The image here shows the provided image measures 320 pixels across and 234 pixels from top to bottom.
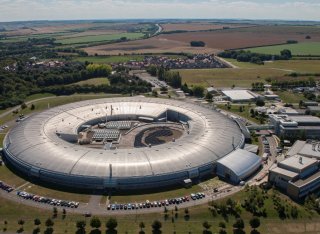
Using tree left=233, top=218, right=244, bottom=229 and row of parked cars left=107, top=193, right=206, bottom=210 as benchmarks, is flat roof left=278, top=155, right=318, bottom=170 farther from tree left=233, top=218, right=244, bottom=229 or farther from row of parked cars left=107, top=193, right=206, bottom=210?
row of parked cars left=107, top=193, right=206, bottom=210

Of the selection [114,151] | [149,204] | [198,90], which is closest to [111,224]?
[149,204]

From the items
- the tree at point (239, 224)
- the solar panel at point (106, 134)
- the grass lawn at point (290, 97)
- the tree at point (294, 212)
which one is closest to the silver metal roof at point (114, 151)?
the solar panel at point (106, 134)

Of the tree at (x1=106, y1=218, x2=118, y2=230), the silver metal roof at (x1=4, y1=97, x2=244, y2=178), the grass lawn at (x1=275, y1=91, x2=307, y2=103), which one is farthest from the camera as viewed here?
the grass lawn at (x1=275, y1=91, x2=307, y2=103)

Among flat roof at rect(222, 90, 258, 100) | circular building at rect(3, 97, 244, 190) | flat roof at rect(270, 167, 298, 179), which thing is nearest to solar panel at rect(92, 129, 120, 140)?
circular building at rect(3, 97, 244, 190)

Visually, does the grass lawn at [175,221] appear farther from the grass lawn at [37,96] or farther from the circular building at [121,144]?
the grass lawn at [37,96]

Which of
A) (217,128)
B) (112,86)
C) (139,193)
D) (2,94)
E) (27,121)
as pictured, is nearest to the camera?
(139,193)

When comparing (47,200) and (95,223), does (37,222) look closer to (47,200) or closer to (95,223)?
(47,200)

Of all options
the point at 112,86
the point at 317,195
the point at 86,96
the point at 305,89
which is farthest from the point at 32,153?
the point at 305,89

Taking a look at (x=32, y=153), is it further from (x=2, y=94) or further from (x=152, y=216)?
(x=2, y=94)
